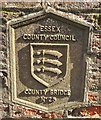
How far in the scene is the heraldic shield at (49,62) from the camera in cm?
234

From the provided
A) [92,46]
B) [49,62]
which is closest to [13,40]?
[49,62]

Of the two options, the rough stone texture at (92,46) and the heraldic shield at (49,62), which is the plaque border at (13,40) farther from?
the heraldic shield at (49,62)

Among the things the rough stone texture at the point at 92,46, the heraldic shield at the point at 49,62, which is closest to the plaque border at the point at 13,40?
the rough stone texture at the point at 92,46

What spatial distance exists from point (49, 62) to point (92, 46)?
357 millimetres

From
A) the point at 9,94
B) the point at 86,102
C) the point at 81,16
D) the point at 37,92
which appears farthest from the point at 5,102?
the point at 81,16

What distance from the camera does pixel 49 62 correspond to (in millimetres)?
2371

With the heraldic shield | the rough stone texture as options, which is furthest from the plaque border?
the heraldic shield

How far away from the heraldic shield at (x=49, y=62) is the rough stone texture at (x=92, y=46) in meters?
0.21

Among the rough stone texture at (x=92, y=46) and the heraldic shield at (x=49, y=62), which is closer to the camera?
the rough stone texture at (x=92, y=46)

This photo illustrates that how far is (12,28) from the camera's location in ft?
7.52

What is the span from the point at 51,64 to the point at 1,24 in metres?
0.50

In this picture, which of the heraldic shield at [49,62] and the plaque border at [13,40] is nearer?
the plaque border at [13,40]

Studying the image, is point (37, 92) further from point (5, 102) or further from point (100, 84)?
point (100, 84)

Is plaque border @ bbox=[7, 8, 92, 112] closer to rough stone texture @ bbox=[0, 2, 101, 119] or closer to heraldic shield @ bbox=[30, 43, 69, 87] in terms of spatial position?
rough stone texture @ bbox=[0, 2, 101, 119]
